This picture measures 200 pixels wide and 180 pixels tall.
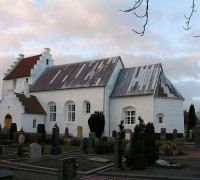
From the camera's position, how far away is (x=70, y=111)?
29312 millimetres

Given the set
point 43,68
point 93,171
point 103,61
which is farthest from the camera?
point 43,68

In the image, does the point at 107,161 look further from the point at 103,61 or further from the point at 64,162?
the point at 103,61

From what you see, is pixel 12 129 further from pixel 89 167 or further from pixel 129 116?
pixel 89 167

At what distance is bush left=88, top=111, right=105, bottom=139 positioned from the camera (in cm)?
2519

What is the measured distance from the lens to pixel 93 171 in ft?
33.9

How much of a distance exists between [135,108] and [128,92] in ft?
5.82

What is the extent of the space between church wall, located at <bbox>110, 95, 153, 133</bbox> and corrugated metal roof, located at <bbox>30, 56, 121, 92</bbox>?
2.57 metres

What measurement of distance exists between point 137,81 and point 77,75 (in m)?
7.16

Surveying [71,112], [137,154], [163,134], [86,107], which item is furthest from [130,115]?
[137,154]

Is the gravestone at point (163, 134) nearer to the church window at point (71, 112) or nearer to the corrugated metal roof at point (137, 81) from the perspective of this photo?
the corrugated metal roof at point (137, 81)

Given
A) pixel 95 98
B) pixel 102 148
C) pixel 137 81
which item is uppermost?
pixel 137 81

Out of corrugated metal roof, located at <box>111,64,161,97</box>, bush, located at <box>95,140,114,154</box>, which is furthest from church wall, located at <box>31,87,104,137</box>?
bush, located at <box>95,140,114,154</box>

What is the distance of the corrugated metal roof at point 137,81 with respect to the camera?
25844 millimetres

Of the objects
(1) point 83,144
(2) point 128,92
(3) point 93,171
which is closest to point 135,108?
(2) point 128,92
